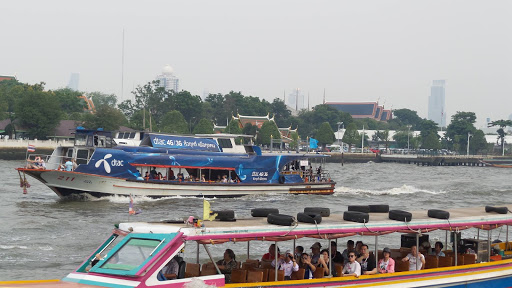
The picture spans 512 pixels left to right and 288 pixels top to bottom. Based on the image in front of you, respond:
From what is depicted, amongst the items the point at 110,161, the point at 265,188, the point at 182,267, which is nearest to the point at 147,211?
the point at 110,161

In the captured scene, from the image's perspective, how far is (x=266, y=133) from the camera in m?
105

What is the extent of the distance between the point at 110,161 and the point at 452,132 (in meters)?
116

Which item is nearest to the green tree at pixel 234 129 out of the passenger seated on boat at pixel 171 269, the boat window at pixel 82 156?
the boat window at pixel 82 156

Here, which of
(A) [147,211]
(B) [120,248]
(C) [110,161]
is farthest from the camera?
(C) [110,161]

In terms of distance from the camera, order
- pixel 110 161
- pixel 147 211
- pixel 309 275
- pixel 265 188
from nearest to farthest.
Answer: pixel 309 275, pixel 147 211, pixel 110 161, pixel 265 188

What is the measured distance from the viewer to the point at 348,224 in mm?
12508

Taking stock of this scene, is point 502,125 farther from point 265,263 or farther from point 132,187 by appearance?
point 265,263

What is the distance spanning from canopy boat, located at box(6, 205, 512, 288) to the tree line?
58.8m

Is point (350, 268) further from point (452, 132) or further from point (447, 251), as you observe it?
point (452, 132)

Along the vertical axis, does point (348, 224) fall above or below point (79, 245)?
above

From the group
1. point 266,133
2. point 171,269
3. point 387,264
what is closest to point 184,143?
point 387,264

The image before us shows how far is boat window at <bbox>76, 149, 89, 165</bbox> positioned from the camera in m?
33.4

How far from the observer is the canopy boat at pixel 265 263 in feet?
34.0

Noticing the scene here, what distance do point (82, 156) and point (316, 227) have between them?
23651 millimetres
